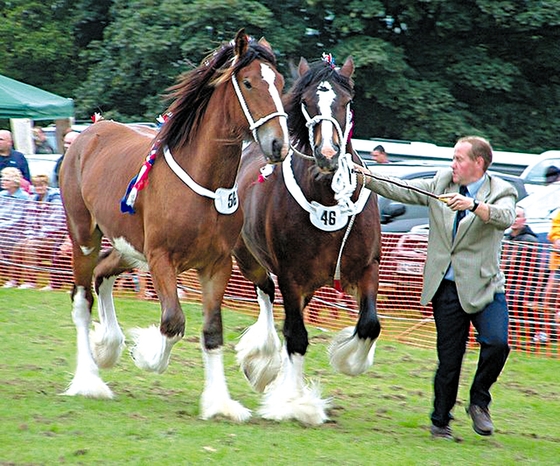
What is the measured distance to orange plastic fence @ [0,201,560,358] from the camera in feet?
37.9

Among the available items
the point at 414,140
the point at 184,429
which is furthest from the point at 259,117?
the point at 414,140

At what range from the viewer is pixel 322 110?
24.8 ft

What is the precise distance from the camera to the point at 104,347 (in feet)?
28.9

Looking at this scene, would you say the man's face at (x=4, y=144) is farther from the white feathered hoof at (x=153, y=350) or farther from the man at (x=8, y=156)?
the white feathered hoof at (x=153, y=350)

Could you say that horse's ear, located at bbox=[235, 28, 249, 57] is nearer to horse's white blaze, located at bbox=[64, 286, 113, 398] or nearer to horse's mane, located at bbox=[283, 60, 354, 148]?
horse's mane, located at bbox=[283, 60, 354, 148]

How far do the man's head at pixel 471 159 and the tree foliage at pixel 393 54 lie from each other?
15.5 m

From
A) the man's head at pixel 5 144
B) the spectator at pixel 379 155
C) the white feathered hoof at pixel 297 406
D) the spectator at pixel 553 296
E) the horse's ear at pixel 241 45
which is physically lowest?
the spectator at pixel 379 155

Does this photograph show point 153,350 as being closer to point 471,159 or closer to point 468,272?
point 468,272

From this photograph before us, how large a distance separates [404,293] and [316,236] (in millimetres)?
4628

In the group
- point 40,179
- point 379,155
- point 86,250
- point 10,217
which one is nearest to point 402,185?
point 86,250

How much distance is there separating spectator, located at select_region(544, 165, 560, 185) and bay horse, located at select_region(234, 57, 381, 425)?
8984 mm

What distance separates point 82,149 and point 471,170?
3.44m

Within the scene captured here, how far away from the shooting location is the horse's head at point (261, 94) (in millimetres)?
6961

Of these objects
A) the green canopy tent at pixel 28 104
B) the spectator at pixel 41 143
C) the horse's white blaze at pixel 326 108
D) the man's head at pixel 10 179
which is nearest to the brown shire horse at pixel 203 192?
the horse's white blaze at pixel 326 108
